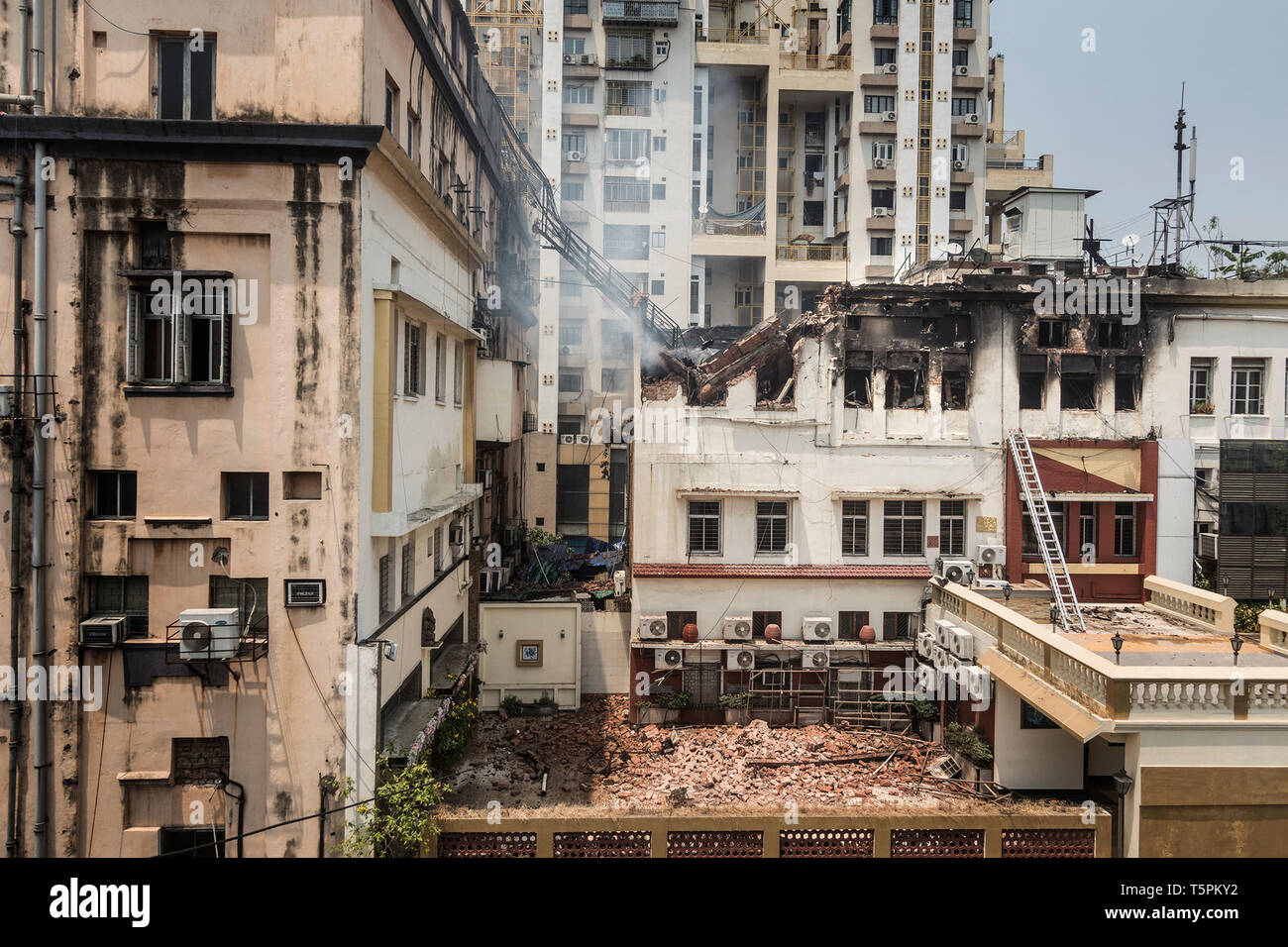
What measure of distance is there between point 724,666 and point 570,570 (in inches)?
359

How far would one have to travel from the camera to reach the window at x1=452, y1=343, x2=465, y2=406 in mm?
18062

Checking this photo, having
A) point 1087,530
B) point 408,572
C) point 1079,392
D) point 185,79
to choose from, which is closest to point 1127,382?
point 1079,392

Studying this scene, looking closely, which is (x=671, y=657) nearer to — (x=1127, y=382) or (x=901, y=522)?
(x=901, y=522)

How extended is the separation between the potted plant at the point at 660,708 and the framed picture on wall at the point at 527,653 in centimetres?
286

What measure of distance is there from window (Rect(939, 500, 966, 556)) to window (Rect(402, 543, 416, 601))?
1257cm

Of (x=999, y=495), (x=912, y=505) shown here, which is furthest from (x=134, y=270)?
(x=999, y=495)

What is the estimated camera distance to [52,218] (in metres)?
11.4

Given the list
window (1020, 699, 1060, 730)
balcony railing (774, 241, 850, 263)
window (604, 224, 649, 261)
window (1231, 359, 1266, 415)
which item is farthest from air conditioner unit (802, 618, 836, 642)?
balcony railing (774, 241, 850, 263)

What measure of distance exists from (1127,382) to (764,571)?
10.3 meters

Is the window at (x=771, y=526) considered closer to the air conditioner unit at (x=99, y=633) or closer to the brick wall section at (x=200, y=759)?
the brick wall section at (x=200, y=759)

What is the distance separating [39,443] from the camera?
11422 mm

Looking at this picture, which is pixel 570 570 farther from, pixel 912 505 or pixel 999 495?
pixel 999 495

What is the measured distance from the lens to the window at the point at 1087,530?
64.5 ft

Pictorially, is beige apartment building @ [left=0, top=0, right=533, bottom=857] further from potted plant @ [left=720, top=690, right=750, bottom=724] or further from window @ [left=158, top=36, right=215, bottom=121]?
potted plant @ [left=720, top=690, right=750, bottom=724]
